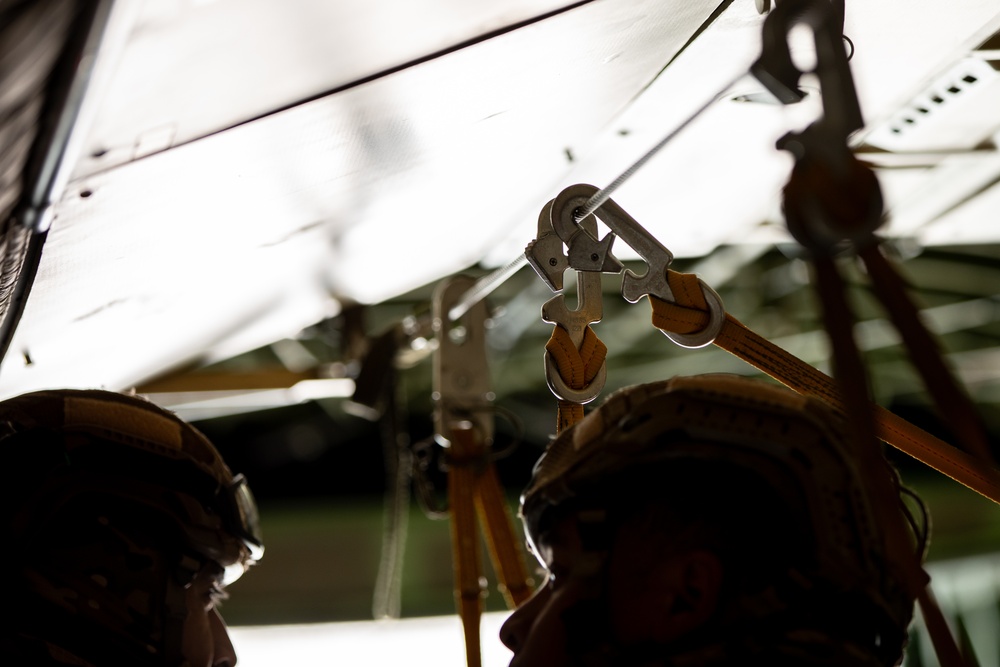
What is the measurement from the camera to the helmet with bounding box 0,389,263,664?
1.18 metres

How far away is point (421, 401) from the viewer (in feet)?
20.6

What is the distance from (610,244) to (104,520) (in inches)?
27.6

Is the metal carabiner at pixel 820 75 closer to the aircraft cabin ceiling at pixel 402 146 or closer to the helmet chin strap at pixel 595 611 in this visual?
the aircraft cabin ceiling at pixel 402 146

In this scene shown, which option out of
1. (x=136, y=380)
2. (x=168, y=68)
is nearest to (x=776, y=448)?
(x=168, y=68)

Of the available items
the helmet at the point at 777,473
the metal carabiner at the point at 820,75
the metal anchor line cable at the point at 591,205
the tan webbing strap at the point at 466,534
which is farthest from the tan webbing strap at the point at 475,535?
the metal carabiner at the point at 820,75

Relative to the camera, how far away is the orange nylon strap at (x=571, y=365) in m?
1.38

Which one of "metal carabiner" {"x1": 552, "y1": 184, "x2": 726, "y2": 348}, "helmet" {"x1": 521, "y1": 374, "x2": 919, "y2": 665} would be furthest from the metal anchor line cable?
"helmet" {"x1": 521, "y1": 374, "x2": 919, "y2": 665}

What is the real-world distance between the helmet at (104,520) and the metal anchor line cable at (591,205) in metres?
0.50

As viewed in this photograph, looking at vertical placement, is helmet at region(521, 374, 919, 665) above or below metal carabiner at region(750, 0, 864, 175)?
below

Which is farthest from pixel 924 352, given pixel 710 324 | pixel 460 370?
pixel 460 370

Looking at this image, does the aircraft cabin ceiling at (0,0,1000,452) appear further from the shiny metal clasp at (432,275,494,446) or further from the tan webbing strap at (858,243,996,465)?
the shiny metal clasp at (432,275,494,446)

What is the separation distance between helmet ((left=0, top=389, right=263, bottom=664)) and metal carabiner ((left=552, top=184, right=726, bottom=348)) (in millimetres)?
532

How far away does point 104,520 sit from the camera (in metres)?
1.24

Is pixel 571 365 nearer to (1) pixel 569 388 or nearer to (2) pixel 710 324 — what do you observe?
(1) pixel 569 388
